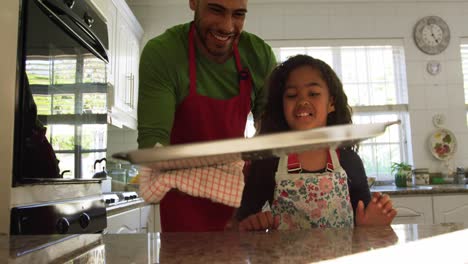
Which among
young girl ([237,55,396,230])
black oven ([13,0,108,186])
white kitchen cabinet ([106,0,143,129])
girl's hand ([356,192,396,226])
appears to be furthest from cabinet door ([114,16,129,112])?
girl's hand ([356,192,396,226])

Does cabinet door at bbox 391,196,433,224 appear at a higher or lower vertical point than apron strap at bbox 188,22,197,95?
lower

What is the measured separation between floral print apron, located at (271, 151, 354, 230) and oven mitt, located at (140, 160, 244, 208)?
0.49 metres

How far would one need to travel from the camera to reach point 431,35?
3305 mm

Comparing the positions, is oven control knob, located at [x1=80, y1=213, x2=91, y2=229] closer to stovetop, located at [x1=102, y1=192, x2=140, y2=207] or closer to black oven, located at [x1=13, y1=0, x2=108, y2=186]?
black oven, located at [x1=13, y1=0, x2=108, y2=186]

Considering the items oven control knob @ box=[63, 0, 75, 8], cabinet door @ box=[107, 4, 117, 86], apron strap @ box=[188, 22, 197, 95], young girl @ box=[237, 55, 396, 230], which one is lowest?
young girl @ box=[237, 55, 396, 230]

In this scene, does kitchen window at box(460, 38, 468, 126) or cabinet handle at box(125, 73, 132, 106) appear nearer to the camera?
cabinet handle at box(125, 73, 132, 106)

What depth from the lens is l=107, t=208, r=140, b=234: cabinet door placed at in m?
1.81

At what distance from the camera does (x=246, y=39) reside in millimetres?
1142

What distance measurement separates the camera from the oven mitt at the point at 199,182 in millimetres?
529

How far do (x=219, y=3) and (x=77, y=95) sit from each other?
2.23 feet

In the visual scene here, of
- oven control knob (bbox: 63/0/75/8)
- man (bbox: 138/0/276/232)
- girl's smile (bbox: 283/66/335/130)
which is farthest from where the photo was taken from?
oven control knob (bbox: 63/0/75/8)

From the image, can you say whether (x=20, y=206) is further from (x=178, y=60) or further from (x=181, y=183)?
(x=181, y=183)

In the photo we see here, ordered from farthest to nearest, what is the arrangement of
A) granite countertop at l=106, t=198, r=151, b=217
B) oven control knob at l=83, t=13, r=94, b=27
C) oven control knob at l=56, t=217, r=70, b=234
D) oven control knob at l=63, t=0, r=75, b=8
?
granite countertop at l=106, t=198, r=151, b=217
oven control knob at l=83, t=13, r=94, b=27
oven control knob at l=63, t=0, r=75, b=8
oven control knob at l=56, t=217, r=70, b=234

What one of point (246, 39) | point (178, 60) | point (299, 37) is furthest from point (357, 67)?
point (178, 60)
